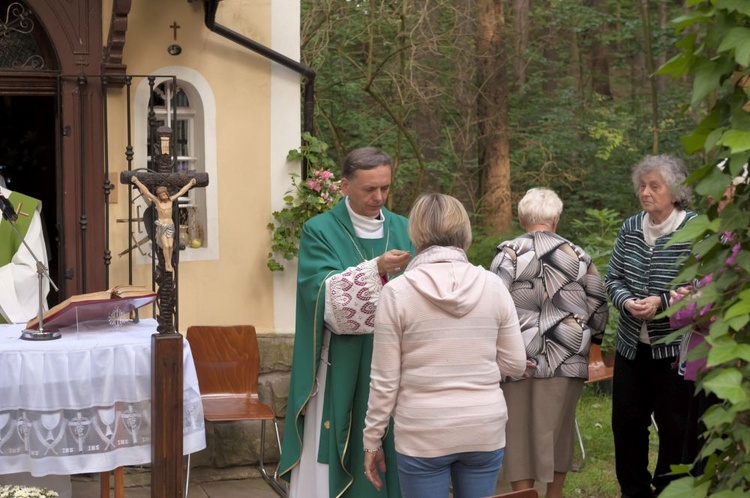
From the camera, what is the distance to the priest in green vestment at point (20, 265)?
6035 millimetres

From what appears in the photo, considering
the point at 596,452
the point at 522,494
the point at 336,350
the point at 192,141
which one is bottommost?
the point at 596,452

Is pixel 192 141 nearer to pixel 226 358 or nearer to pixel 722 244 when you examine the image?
pixel 226 358

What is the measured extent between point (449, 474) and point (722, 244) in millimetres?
1739

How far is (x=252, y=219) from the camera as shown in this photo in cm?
718

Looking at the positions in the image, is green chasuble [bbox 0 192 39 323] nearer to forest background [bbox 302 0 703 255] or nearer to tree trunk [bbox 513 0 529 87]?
forest background [bbox 302 0 703 255]

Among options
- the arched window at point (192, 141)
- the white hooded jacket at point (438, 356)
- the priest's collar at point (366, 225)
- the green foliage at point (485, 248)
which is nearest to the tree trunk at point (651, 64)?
the green foliage at point (485, 248)

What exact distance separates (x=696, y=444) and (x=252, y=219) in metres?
3.24

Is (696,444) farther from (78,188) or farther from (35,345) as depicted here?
(78,188)

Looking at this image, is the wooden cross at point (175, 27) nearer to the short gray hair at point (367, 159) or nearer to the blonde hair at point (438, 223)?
the short gray hair at point (367, 159)

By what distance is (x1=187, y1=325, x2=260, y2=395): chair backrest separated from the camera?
268 inches

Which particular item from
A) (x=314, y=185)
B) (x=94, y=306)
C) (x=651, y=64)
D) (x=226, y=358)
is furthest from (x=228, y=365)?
(x=651, y=64)

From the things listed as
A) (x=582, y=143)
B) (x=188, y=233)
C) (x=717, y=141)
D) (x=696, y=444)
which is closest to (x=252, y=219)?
(x=188, y=233)

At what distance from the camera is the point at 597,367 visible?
727 centimetres

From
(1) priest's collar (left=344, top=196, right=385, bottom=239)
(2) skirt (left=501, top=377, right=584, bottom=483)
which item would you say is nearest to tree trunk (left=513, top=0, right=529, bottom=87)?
(2) skirt (left=501, top=377, right=584, bottom=483)
